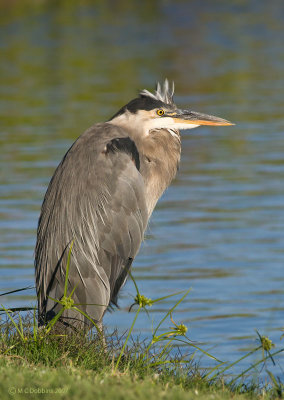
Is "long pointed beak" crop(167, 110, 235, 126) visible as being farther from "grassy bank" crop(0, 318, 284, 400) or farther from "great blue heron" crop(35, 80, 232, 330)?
"grassy bank" crop(0, 318, 284, 400)

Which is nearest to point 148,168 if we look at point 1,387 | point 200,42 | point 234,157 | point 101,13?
point 1,387

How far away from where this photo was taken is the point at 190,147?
45.6 ft

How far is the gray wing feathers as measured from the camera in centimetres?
552

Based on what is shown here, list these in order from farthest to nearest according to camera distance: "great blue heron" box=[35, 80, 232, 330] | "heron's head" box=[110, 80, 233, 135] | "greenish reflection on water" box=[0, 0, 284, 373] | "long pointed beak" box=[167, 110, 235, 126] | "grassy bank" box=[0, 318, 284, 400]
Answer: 1. "greenish reflection on water" box=[0, 0, 284, 373]
2. "long pointed beak" box=[167, 110, 235, 126]
3. "heron's head" box=[110, 80, 233, 135]
4. "great blue heron" box=[35, 80, 232, 330]
5. "grassy bank" box=[0, 318, 284, 400]

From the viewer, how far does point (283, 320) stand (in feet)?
23.5

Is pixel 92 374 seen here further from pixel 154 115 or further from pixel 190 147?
pixel 190 147

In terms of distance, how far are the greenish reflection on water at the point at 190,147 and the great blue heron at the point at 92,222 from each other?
4.69 ft

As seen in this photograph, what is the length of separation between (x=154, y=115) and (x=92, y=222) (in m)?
0.93

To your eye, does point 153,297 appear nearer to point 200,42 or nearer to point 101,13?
point 200,42

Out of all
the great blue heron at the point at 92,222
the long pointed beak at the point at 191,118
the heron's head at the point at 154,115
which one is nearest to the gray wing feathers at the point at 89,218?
the great blue heron at the point at 92,222

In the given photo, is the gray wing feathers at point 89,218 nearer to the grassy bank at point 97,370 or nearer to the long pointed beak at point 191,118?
the grassy bank at point 97,370

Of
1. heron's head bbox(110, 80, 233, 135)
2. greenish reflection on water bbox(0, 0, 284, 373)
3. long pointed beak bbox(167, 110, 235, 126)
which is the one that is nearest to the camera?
heron's head bbox(110, 80, 233, 135)

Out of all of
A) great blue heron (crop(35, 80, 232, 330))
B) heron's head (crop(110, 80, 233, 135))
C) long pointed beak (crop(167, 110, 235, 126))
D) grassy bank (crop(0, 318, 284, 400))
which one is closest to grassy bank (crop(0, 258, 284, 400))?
grassy bank (crop(0, 318, 284, 400))

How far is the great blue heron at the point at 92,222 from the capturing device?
552cm
